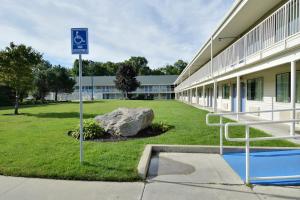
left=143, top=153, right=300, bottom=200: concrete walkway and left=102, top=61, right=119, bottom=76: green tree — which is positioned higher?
left=102, top=61, right=119, bottom=76: green tree

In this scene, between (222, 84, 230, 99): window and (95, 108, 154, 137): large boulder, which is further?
(222, 84, 230, 99): window

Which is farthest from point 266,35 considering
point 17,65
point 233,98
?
point 17,65

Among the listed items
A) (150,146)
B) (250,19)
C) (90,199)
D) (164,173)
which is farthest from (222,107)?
(90,199)

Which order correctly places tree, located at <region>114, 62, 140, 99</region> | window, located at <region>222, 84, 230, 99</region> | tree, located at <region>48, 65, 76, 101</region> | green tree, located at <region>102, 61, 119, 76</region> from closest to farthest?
window, located at <region>222, 84, 230, 99</region> → tree, located at <region>48, 65, 76, 101</region> → tree, located at <region>114, 62, 140, 99</region> → green tree, located at <region>102, 61, 119, 76</region>

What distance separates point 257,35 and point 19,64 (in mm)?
17625

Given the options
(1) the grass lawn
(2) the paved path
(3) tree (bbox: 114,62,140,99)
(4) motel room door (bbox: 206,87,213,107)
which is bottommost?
(2) the paved path

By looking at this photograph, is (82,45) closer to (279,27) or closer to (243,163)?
(243,163)

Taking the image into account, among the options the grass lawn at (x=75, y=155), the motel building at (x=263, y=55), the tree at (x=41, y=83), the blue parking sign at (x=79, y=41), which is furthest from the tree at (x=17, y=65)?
the tree at (x=41, y=83)

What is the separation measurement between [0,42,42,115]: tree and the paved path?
17.5 m

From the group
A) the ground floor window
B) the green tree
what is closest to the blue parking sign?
the ground floor window

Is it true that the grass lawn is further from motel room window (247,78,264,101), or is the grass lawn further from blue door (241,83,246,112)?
blue door (241,83,246,112)

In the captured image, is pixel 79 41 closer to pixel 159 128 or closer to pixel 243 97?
pixel 159 128

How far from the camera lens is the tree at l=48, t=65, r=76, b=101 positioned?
178 feet

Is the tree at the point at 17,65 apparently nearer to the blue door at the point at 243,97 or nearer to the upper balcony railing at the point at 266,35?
the upper balcony railing at the point at 266,35
